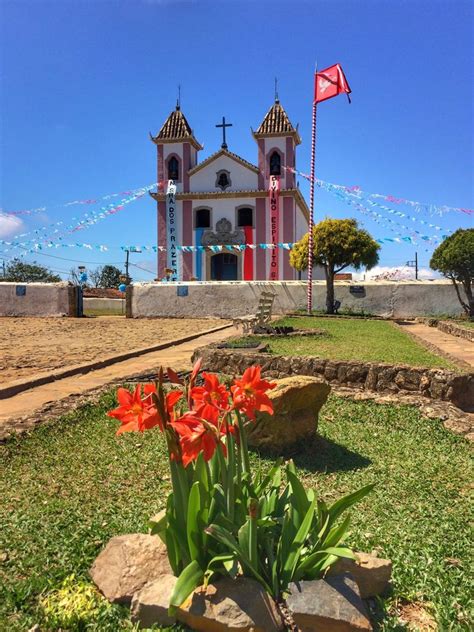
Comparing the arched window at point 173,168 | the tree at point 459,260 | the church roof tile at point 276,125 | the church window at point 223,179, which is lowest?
the tree at point 459,260

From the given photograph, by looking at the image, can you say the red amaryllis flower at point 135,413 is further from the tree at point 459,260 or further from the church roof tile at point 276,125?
the church roof tile at point 276,125

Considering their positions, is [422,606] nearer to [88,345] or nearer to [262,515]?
[262,515]

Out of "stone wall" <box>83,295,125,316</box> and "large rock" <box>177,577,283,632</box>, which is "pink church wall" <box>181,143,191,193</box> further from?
"large rock" <box>177,577,283,632</box>

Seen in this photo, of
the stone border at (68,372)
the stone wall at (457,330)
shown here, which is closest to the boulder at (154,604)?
the stone border at (68,372)

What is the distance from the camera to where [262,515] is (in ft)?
6.28

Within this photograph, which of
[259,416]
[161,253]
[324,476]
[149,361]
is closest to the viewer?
[324,476]

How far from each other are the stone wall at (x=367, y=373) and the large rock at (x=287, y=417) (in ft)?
6.65

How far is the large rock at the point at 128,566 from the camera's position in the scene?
1876 mm

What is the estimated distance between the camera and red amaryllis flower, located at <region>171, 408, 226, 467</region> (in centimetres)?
157

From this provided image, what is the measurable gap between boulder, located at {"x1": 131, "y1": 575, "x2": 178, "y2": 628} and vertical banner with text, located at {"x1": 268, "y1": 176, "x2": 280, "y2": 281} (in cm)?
2794

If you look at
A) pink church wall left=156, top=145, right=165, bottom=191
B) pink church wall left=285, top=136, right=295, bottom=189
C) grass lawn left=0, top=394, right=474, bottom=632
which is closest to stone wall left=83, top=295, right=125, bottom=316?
pink church wall left=156, top=145, right=165, bottom=191

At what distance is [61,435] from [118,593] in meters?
2.33

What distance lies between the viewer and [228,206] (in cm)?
3103

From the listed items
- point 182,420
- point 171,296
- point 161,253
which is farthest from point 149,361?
point 161,253
